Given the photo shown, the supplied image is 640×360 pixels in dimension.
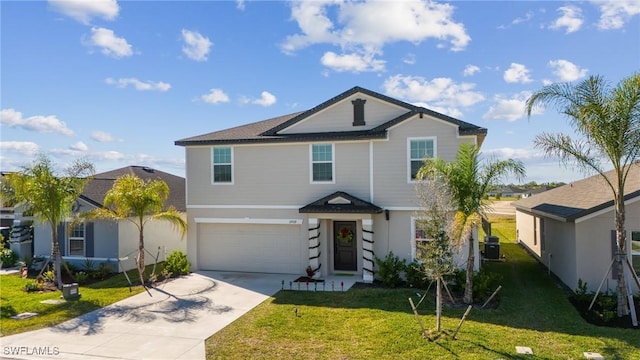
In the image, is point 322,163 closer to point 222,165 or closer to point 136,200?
point 222,165

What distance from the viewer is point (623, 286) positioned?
1022 cm

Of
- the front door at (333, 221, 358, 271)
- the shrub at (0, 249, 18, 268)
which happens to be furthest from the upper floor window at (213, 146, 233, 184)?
the shrub at (0, 249, 18, 268)

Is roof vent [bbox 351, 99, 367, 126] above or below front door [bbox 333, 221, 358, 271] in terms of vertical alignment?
above

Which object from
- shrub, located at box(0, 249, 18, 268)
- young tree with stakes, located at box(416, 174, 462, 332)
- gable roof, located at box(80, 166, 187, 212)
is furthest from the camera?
shrub, located at box(0, 249, 18, 268)

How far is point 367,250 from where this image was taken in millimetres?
14977

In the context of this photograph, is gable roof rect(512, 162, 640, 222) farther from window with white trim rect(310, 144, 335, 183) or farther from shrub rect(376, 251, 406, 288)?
window with white trim rect(310, 144, 335, 183)

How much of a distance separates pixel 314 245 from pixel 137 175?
12.1m

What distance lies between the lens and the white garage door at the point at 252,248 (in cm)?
1636

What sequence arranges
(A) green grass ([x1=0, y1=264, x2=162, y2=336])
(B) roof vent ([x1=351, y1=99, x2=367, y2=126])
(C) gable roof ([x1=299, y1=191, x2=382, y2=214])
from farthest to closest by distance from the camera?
(B) roof vent ([x1=351, y1=99, x2=367, y2=126]) < (C) gable roof ([x1=299, y1=191, x2=382, y2=214]) < (A) green grass ([x1=0, y1=264, x2=162, y2=336])

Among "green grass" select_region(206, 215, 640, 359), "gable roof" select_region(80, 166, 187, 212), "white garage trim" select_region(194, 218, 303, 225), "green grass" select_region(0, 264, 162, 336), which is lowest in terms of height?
"green grass" select_region(0, 264, 162, 336)

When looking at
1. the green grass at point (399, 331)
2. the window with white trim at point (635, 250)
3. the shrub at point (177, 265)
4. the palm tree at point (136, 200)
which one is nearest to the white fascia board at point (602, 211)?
the window with white trim at point (635, 250)

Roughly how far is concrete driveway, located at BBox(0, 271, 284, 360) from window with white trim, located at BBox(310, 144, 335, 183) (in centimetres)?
419

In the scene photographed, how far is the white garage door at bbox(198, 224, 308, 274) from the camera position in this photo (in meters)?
16.4

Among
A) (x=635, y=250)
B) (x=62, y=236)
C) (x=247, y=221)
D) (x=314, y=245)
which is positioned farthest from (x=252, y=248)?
(x=635, y=250)
